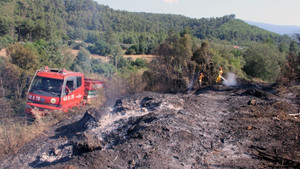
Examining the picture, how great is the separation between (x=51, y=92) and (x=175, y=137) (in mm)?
6073

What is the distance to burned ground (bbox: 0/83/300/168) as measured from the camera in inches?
182

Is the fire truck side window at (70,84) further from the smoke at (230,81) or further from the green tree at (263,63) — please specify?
the green tree at (263,63)

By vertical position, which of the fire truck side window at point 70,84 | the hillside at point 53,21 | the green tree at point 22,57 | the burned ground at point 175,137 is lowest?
the burned ground at point 175,137

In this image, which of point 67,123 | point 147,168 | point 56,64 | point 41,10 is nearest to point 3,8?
point 41,10

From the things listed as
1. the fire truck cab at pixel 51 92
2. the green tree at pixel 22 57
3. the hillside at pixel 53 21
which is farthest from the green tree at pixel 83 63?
the fire truck cab at pixel 51 92

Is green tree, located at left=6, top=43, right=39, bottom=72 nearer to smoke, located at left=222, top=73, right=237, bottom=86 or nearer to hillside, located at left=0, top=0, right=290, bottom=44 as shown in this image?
smoke, located at left=222, top=73, right=237, bottom=86

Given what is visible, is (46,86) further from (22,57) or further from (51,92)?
(22,57)

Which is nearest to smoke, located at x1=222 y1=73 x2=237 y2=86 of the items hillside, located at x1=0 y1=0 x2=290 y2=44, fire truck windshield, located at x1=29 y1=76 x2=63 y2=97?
fire truck windshield, located at x1=29 y1=76 x2=63 y2=97

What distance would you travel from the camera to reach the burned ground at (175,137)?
182 inches

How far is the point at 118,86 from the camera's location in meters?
12.2

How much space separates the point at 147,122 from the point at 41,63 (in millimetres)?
13281

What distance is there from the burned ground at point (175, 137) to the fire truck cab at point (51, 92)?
118 centimetres

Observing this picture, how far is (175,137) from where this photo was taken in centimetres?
548

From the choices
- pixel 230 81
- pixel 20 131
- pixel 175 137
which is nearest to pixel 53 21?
pixel 230 81
